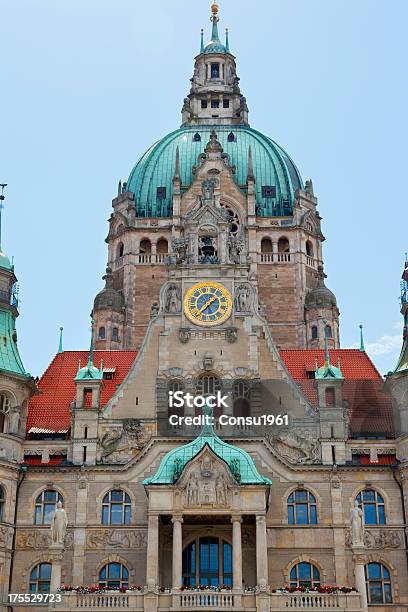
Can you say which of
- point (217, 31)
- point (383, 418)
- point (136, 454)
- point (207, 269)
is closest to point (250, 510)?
point (136, 454)

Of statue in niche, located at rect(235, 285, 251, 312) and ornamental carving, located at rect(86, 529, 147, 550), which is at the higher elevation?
statue in niche, located at rect(235, 285, 251, 312)

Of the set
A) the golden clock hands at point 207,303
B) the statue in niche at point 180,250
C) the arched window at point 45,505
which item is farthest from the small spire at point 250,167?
the arched window at point 45,505

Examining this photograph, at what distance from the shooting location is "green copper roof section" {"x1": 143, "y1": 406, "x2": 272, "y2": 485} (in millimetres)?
38531

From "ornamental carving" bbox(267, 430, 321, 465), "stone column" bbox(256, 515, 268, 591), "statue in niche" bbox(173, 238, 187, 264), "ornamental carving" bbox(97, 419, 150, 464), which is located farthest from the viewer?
"statue in niche" bbox(173, 238, 187, 264)

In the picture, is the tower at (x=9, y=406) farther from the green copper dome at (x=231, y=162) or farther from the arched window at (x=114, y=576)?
the green copper dome at (x=231, y=162)

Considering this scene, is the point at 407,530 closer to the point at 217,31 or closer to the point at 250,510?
the point at 250,510

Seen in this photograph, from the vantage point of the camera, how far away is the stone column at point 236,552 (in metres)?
36.7

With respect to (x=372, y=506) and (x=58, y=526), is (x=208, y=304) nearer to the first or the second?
(x=372, y=506)

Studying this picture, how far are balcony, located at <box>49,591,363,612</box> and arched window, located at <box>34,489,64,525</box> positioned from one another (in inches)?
197

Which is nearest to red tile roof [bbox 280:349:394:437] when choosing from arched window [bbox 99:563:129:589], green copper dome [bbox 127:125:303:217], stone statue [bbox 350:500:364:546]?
stone statue [bbox 350:500:364:546]

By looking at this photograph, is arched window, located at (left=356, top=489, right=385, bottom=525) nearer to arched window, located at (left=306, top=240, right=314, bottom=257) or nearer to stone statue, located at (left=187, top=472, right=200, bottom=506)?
stone statue, located at (left=187, top=472, right=200, bottom=506)

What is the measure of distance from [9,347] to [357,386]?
16.3 meters

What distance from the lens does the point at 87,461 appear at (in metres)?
41.4

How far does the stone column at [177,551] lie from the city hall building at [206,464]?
10 centimetres
